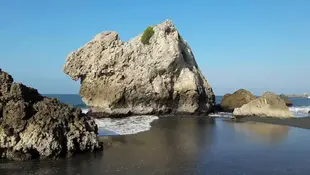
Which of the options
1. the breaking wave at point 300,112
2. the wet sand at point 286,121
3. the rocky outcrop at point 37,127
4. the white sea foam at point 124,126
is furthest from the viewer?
the breaking wave at point 300,112

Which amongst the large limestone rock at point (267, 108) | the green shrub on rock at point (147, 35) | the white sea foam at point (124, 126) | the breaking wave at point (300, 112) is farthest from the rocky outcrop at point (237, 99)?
the white sea foam at point (124, 126)

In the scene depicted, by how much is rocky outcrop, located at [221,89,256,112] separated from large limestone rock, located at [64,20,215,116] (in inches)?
388

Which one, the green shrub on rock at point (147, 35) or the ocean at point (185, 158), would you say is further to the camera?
the green shrub on rock at point (147, 35)

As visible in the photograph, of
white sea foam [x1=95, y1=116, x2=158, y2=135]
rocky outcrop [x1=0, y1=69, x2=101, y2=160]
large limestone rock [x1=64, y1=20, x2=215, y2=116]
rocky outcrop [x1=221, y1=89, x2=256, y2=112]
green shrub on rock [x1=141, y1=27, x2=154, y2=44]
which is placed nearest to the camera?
rocky outcrop [x1=0, y1=69, x2=101, y2=160]

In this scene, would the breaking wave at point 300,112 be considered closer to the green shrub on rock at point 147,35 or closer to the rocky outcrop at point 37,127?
the green shrub on rock at point 147,35

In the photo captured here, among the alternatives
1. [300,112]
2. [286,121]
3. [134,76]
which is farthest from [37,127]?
[300,112]

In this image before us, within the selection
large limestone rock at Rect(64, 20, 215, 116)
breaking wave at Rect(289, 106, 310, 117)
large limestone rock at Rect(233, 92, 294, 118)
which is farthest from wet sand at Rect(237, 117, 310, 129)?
breaking wave at Rect(289, 106, 310, 117)

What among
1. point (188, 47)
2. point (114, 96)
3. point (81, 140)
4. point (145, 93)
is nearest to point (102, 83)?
point (114, 96)

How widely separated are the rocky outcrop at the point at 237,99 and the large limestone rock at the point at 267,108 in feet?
40.3

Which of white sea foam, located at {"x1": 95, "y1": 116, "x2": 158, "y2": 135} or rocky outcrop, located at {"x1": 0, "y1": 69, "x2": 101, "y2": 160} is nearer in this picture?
rocky outcrop, located at {"x1": 0, "y1": 69, "x2": 101, "y2": 160}

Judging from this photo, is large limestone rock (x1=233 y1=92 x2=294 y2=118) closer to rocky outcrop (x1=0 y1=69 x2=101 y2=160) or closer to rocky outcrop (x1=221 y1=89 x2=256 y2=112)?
rocky outcrop (x1=221 y1=89 x2=256 y2=112)

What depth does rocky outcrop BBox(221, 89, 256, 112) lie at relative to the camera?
51969 mm

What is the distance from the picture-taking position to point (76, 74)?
4112cm

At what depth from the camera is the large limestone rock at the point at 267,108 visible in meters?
36.1
